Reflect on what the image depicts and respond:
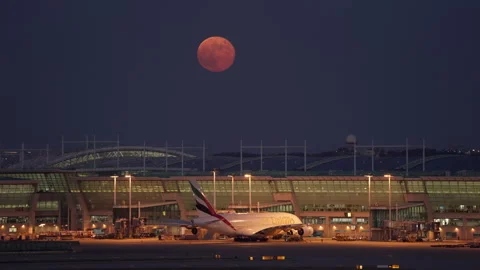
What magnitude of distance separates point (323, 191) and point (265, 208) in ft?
34.3

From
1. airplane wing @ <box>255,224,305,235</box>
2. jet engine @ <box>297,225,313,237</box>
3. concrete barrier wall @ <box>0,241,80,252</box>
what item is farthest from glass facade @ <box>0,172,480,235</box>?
concrete barrier wall @ <box>0,241,80,252</box>

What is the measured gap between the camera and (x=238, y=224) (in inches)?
5354

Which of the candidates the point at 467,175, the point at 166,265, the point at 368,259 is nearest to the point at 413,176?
the point at 467,175

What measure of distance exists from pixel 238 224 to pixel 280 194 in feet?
128

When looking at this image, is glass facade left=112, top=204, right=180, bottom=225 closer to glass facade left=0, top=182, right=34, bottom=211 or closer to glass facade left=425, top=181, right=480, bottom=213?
glass facade left=0, top=182, right=34, bottom=211

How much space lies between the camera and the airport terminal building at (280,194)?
16175cm

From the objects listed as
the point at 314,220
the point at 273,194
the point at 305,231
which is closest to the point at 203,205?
the point at 305,231

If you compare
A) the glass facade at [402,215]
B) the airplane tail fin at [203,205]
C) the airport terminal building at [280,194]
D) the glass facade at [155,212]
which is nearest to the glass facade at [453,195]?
the airport terminal building at [280,194]

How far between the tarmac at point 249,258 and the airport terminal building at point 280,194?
4219 centimetres

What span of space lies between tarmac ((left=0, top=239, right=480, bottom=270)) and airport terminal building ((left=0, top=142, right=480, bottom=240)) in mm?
42192

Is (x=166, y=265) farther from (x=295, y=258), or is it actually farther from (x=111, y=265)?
(x=295, y=258)

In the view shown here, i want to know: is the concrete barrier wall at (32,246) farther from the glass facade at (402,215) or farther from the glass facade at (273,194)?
the glass facade at (273,194)

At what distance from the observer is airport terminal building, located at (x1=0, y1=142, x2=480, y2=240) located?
16175cm

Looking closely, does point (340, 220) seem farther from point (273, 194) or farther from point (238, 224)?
point (238, 224)
